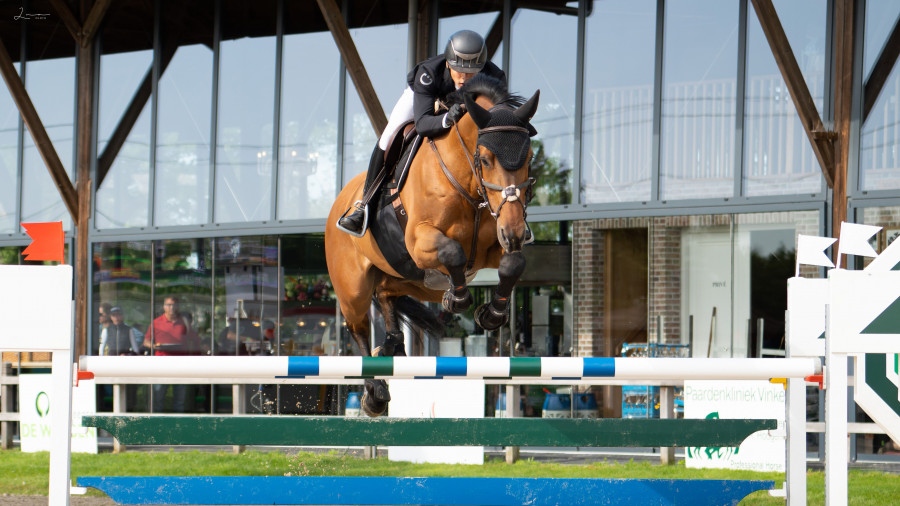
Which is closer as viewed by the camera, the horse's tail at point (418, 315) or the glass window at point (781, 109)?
the horse's tail at point (418, 315)

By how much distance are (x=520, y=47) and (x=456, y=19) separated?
798 millimetres

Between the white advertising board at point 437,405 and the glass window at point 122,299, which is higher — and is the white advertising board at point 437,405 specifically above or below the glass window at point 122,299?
below

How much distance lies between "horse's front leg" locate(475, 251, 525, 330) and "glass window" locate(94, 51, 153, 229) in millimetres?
8773

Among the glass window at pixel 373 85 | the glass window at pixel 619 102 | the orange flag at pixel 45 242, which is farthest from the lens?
the glass window at pixel 373 85

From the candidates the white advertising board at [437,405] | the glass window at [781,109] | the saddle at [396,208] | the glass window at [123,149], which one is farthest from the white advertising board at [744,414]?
the glass window at [123,149]

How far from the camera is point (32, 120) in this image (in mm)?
11453

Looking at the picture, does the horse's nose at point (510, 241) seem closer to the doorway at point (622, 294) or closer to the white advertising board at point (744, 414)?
the white advertising board at point (744, 414)

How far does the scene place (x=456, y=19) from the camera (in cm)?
1033

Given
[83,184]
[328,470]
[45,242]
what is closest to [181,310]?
[83,184]

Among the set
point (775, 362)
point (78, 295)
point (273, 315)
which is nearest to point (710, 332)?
point (273, 315)

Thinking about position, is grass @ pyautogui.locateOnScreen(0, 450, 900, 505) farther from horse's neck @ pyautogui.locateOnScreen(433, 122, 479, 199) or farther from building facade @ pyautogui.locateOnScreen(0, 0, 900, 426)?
horse's neck @ pyautogui.locateOnScreen(433, 122, 479, 199)

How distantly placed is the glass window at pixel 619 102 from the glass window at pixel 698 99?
0.17 metres

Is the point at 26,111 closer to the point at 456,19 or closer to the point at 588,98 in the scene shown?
the point at 456,19

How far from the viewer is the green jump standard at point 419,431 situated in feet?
10.9
